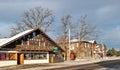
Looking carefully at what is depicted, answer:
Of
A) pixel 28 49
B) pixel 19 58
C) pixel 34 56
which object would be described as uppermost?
pixel 28 49

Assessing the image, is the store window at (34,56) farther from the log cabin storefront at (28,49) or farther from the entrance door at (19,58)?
the entrance door at (19,58)

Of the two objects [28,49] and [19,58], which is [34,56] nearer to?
[28,49]

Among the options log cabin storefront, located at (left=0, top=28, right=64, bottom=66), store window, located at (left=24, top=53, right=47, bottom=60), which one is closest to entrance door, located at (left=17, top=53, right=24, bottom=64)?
log cabin storefront, located at (left=0, top=28, right=64, bottom=66)

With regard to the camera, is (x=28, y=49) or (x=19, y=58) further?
(x=28, y=49)

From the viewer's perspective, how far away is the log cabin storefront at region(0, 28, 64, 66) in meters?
51.0

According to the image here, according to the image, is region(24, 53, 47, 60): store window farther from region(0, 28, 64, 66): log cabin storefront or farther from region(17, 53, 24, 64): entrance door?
region(17, 53, 24, 64): entrance door

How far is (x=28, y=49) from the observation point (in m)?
54.7

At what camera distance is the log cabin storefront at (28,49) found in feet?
167

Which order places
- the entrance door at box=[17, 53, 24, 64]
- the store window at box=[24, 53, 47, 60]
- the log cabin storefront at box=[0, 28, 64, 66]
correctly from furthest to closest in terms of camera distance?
the store window at box=[24, 53, 47, 60], the entrance door at box=[17, 53, 24, 64], the log cabin storefront at box=[0, 28, 64, 66]

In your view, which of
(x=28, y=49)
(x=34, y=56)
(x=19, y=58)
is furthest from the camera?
(x=34, y=56)

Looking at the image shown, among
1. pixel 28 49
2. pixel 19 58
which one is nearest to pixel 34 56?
pixel 28 49

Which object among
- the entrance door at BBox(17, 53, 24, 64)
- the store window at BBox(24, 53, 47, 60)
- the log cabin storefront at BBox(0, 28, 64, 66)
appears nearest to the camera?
the log cabin storefront at BBox(0, 28, 64, 66)

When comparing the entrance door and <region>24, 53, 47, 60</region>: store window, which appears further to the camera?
<region>24, 53, 47, 60</region>: store window

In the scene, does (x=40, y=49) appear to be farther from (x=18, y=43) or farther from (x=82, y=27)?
(x=82, y=27)
